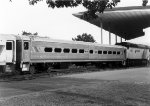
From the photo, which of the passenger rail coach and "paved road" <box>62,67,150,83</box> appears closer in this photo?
"paved road" <box>62,67,150,83</box>

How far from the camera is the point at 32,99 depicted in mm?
11211

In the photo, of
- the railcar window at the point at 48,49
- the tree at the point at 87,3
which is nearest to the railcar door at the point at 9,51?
the railcar window at the point at 48,49

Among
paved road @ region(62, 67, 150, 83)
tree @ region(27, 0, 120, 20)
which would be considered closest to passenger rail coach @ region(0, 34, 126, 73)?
paved road @ region(62, 67, 150, 83)

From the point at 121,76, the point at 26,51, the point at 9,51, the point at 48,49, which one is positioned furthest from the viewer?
the point at 48,49

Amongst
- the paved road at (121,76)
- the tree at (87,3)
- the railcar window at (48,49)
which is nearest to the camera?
the tree at (87,3)

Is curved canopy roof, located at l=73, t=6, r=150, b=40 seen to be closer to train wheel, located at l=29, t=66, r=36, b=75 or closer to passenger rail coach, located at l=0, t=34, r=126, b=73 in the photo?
passenger rail coach, located at l=0, t=34, r=126, b=73

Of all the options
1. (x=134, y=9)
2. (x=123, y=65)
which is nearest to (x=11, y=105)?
(x=123, y=65)

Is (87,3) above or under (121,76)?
above

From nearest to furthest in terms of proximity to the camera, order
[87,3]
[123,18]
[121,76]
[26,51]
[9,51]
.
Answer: [87,3] → [9,51] → [26,51] → [121,76] → [123,18]

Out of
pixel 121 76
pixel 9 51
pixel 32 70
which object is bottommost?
pixel 121 76

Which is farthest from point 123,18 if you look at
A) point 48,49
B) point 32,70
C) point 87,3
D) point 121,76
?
point 87,3

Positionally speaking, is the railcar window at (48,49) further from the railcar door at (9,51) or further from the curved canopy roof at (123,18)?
the curved canopy roof at (123,18)

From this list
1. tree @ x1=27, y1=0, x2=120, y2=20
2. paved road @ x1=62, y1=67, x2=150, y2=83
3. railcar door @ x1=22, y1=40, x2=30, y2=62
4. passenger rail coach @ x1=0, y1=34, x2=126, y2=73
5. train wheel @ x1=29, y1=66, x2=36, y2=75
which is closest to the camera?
tree @ x1=27, y1=0, x2=120, y2=20

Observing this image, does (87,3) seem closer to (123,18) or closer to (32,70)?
(32,70)
